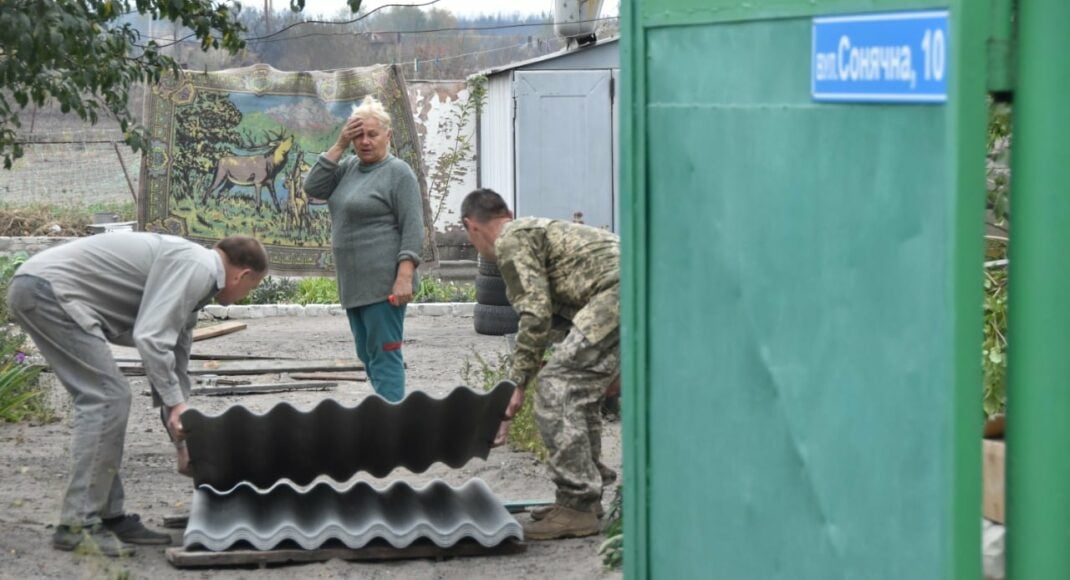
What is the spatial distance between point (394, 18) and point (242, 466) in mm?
43882

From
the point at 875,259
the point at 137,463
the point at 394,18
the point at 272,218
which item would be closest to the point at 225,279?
the point at 137,463

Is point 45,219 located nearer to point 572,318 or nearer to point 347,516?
point 347,516

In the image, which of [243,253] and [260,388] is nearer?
[243,253]

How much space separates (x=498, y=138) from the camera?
1645 cm

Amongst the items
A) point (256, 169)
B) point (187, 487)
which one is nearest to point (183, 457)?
point (187, 487)

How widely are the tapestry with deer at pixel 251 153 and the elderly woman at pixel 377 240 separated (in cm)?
847

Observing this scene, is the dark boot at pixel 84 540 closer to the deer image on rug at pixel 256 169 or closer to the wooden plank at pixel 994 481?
the wooden plank at pixel 994 481

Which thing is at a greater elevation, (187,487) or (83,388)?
(83,388)

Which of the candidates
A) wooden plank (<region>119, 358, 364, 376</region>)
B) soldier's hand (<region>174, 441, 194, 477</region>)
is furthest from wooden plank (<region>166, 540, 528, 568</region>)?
wooden plank (<region>119, 358, 364, 376</region>)

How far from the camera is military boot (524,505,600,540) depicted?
6.09 metres

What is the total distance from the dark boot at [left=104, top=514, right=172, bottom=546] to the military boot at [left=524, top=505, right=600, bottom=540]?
A: 1.58 metres

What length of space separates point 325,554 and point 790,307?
12.3ft

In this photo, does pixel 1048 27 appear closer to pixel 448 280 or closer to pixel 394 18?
pixel 448 280

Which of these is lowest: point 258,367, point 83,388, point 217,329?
point 258,367
